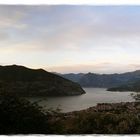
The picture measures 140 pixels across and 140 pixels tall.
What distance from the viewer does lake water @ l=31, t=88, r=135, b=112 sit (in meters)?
4.62

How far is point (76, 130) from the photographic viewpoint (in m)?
4.57

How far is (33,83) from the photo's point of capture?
476cm

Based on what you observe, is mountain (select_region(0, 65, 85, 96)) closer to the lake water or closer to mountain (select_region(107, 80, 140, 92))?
the lake water

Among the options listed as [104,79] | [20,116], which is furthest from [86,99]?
[20,116]

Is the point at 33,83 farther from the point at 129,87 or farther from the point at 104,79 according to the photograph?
the point at 129,87

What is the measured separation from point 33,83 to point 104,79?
1.66 feet

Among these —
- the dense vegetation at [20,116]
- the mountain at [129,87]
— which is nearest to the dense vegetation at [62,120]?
the dense vegetation at [20,116]

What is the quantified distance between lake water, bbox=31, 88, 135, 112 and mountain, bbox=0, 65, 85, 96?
0.05 meters

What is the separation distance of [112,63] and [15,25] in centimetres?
73

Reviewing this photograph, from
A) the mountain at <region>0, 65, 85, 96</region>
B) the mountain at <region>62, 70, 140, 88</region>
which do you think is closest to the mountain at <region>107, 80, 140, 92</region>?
the mountain at <region>62, 70, 140, 88</region>

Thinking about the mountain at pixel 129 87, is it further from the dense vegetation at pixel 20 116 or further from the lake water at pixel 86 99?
the dense vegetation at pixel 20 116

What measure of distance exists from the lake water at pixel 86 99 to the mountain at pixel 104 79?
0.16 ft

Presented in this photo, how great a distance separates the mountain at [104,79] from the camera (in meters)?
4.70

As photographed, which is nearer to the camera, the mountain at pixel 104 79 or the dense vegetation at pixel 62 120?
the dense vegetation at pixel 62 120
